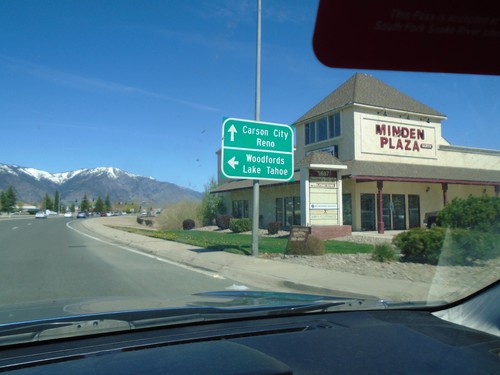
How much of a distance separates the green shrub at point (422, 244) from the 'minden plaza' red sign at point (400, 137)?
15.7 m

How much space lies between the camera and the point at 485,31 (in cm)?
235

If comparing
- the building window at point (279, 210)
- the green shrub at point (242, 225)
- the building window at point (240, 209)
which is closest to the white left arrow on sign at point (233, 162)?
the green shrub at point (242, 225)

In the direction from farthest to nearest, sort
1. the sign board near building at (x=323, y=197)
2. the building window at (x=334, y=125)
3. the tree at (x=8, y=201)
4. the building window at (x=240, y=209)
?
the tree at (x=8, y=201), the building window at (x=240, y=209), the building window at (x=334, y=125), the sign board near building at (x=323, y=197)

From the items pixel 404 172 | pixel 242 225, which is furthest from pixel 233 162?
pixel 242 225

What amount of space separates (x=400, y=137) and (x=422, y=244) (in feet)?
55.5

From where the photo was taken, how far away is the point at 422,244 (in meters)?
12.2

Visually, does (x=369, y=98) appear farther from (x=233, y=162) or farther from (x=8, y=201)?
(x=8, y=201)

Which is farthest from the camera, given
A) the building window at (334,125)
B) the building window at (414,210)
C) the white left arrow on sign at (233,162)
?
the building window at (414,210)

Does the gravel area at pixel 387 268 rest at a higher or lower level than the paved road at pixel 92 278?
higher

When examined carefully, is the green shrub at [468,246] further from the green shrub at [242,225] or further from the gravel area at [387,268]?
the green shrub at [242,225]

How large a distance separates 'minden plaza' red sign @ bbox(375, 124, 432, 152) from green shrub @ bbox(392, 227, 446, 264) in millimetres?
15676

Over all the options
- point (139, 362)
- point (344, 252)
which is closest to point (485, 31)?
point (139, 362)

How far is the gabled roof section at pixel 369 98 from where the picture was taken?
27719 millimetres

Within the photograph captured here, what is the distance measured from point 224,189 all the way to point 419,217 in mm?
16574
